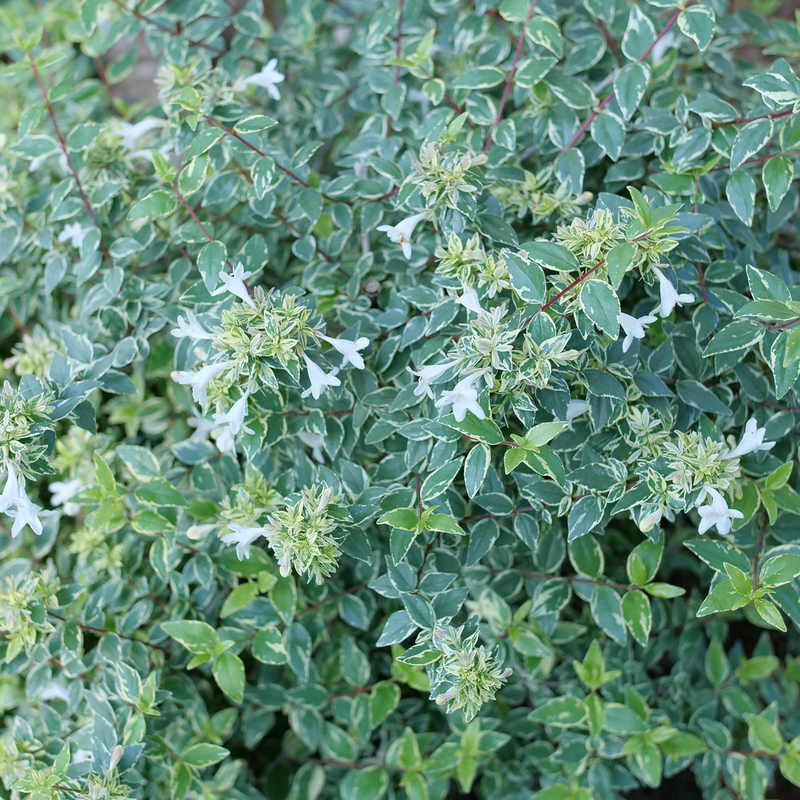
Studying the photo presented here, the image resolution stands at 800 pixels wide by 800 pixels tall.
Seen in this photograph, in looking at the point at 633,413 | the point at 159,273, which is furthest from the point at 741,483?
the point at 159,273

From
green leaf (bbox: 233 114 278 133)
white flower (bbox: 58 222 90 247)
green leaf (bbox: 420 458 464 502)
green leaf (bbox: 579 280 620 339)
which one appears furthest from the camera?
white flower (bbox: 58 222 90 247)

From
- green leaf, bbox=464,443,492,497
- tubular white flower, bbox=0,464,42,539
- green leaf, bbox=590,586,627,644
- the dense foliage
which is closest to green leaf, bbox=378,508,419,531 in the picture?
the dense foliage

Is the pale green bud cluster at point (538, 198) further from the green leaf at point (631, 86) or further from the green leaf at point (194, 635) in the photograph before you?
the green leaf at point (194, 635)

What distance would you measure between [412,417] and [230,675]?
748 mm

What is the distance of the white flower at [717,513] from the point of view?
1371 mm

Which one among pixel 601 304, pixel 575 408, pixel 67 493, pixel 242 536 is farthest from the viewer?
pixel 67 493

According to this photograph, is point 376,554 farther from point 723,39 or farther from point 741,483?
point 723,39

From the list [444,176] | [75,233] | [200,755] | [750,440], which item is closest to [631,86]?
[444,176]

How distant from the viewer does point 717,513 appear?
1.38 m

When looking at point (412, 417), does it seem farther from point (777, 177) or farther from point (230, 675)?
point (777, 177)

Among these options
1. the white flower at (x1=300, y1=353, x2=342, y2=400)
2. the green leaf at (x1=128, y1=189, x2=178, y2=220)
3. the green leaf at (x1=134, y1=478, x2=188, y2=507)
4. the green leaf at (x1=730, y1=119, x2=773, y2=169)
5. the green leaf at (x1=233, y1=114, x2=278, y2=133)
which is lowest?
the green leaf at (x1=134, y1=478, x2=188, y2=507)

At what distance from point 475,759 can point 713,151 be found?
1.75 m

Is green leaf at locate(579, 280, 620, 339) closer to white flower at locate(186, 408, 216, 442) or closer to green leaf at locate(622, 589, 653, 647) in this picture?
green leaf at locate(622, 589, 653, 647)

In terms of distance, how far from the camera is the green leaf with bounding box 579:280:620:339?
4.16 feet
